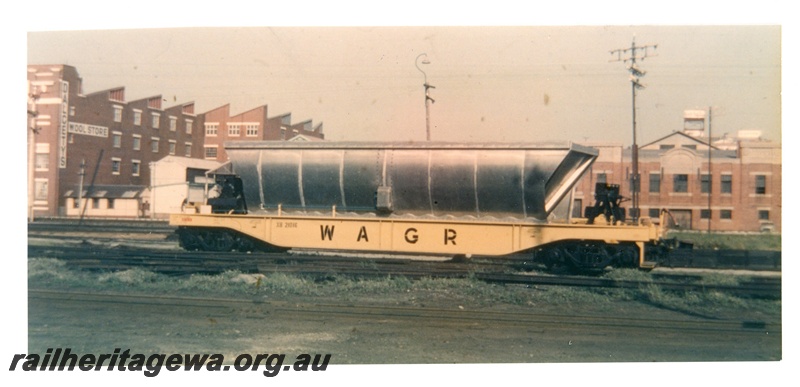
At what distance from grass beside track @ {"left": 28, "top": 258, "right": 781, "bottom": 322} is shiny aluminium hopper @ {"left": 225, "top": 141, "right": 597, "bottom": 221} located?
5.47 feet

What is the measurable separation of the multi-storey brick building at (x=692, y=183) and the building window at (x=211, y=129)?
1149 cm

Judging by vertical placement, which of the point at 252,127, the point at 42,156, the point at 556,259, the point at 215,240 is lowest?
the point at 556,259

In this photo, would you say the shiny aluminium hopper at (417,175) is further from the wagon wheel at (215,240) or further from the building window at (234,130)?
the building window at (234,130)

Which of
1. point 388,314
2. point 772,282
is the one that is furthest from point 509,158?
point 772,282

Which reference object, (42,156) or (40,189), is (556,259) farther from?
(40,189)

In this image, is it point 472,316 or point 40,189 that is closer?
point 472,316

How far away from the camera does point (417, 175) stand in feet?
37.4

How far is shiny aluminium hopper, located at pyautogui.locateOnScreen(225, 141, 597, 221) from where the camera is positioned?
11062mm

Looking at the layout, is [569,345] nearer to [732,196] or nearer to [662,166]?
[732,196]

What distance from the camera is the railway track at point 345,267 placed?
1036 centimetres

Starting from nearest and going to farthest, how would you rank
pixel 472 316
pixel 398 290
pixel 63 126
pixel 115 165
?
pixel 472 316, pixel 398 290, pixel 63 126, pixel 115 165

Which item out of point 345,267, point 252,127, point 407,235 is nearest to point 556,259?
point 407,235

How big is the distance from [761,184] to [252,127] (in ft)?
47.9

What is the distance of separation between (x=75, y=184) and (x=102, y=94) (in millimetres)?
6698
